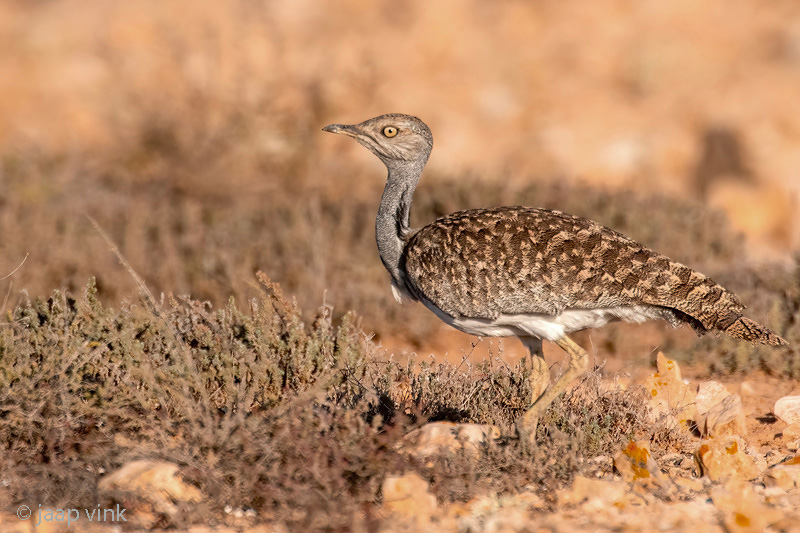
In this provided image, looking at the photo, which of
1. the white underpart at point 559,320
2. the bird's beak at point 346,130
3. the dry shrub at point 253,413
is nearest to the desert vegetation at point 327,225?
the dry shrub at point 253,413

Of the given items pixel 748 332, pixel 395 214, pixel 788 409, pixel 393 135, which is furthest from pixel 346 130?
pixel 788 409

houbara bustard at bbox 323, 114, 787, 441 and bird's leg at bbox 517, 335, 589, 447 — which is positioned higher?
houbara bustard at bbox 323, 114, 787, 441

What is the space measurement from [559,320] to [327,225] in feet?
14.0

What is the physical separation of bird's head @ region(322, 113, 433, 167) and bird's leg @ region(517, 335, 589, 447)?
48.5 inches

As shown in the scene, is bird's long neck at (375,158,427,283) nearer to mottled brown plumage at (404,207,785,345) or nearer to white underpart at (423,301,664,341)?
mottled brown plumage at (404,207,785,345)

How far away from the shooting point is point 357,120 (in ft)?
35.0

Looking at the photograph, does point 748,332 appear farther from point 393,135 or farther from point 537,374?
point 393,135

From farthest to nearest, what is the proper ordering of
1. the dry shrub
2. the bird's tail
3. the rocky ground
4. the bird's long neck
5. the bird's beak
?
the bird's beak, the bird's long neck, the bird's tail, the dry shrub, the rocky ground

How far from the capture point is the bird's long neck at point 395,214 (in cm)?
436

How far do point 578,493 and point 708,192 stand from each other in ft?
32.6

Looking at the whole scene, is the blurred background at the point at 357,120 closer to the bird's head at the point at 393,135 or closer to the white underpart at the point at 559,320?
the bird's head at the point at 393,135

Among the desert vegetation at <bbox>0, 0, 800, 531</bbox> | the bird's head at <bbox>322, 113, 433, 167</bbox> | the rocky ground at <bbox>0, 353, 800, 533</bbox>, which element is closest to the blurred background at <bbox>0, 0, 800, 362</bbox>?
the desert vegetation at <bbox>0, 0, 800, 531</bbox>

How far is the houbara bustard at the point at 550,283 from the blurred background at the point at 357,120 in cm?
177

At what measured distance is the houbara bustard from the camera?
382 cm
